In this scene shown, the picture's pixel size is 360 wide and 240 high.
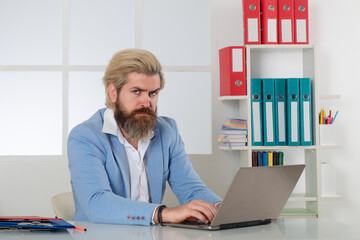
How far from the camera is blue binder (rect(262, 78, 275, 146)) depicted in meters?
3.40

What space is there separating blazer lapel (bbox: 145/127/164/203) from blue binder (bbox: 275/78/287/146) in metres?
1.42

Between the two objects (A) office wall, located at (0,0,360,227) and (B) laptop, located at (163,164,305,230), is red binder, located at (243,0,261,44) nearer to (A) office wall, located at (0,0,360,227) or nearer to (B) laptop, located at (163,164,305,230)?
(A) office wall, located at (0,0,360,227)

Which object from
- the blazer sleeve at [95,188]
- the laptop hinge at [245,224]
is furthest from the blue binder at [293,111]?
the laptop hinge at [245,224]

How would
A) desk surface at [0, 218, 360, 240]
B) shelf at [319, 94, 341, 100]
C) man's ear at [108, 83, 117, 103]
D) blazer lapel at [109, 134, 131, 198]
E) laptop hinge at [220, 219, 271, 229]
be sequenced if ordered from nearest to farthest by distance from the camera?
desk surface at [0, 218, 360, 240], laptop hinge at [220, 219, 271, 229], blazer lapel at [109, 134, 131, 198], man's ear at [108, 83, 117, 103], shelf at [319, 94, 341, 100]

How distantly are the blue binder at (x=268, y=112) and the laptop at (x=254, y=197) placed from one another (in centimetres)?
178

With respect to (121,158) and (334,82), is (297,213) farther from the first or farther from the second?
(121,158)

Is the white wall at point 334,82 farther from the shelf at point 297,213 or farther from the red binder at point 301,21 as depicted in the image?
the red binder at point 301,21

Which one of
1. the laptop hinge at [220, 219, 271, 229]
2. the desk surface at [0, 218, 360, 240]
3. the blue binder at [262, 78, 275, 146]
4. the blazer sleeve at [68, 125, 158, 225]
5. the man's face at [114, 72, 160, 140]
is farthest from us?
the blue binder at [262, 78, 275, 146]

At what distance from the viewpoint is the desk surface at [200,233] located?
1.35 m

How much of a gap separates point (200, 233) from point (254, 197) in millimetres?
208

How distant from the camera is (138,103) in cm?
221

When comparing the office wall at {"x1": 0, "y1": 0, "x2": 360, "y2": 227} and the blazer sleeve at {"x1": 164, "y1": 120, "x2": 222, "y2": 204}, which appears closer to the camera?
the blazer sleeve at {"x1": 164, "y1": 120, "x2": 222, "y2": 204}

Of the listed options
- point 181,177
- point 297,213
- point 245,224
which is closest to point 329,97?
point 297,213

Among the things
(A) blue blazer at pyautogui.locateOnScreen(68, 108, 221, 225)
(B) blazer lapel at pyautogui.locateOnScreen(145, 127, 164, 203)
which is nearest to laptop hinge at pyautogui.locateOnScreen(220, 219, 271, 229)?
(A) blue blazer at pyautogui.locateOnScreen(68, 108, 221, 225)
